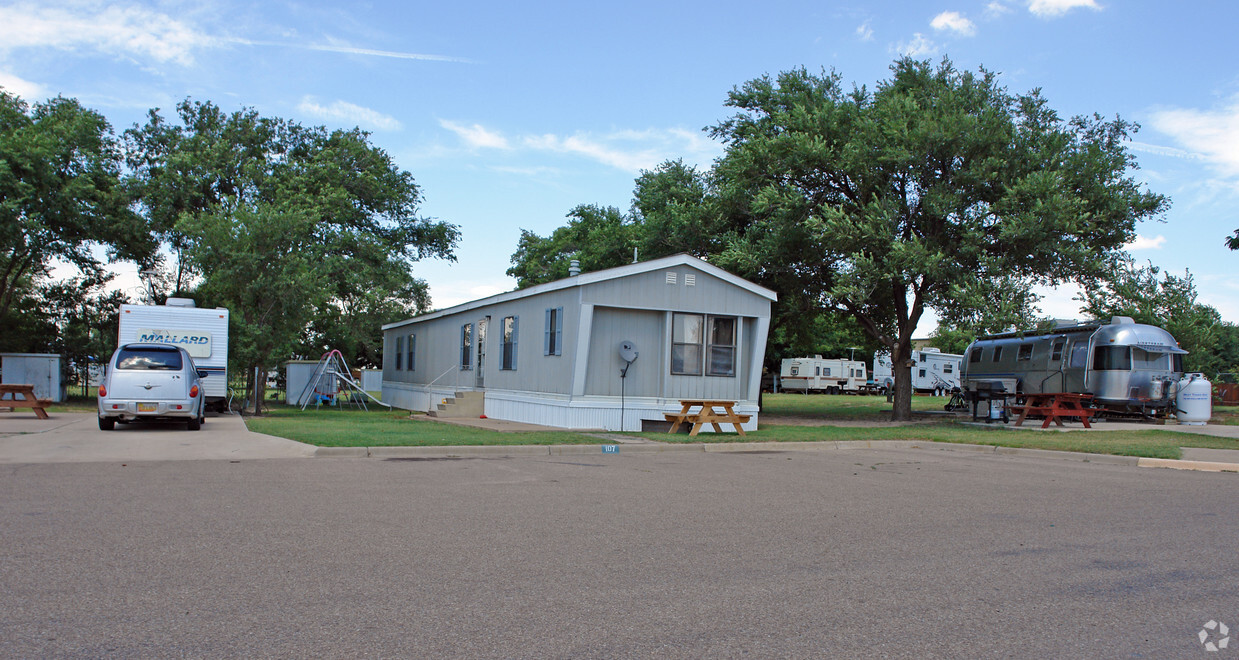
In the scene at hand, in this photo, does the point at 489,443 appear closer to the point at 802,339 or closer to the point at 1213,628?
the point at 1213,628

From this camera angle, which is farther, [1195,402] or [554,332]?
[1195,402]

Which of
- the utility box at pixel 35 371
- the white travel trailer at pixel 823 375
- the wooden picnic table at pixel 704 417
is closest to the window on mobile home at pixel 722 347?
the wooden picnic table at pixel 704 417

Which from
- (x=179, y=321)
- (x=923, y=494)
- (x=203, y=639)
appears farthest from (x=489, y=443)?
(x=179, y=321)

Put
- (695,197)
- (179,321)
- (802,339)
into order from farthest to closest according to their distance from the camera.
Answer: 1. (802,339)
2. (695,197)
3. (179,321)

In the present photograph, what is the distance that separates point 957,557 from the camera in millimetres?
6332

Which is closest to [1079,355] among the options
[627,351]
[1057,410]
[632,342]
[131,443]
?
[1057,410]

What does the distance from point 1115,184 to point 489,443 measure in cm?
1897

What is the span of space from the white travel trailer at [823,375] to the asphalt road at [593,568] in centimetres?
4976

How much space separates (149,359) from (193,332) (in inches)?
207

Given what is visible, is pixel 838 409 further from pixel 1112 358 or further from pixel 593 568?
pixel 593 568

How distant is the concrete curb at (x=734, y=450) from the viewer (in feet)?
41.5

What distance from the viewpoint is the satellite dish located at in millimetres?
18922

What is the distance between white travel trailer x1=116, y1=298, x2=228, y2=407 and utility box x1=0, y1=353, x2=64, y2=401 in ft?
32.2

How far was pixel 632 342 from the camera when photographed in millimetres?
19406
